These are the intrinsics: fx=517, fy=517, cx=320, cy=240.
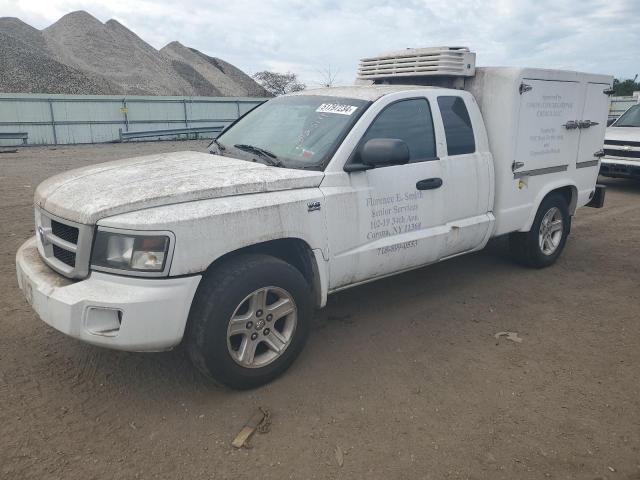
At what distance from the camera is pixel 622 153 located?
33.2ft

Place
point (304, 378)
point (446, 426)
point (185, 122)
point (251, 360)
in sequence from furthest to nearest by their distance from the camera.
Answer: point (185, 122) < point (304, 378) < point (251, 360) < point (446, 426)

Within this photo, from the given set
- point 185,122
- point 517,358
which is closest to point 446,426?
point 517,358

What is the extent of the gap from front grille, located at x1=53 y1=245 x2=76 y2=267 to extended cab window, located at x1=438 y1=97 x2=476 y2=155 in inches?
115

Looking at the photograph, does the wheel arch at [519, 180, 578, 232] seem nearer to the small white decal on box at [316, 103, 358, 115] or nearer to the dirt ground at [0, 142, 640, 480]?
Result: the dirt ground at [0, 142, 640, 480]

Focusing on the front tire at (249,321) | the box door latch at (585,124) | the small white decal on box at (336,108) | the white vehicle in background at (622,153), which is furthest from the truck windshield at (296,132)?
the white vehicle in background at (622,153)

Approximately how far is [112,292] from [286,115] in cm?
211

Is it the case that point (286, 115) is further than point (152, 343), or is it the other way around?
point (286, 115)

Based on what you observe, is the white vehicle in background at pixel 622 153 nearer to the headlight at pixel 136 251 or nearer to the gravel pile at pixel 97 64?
the headlight at pixel 136 251

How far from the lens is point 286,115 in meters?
4.16

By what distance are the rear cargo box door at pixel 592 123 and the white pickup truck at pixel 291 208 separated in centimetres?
19

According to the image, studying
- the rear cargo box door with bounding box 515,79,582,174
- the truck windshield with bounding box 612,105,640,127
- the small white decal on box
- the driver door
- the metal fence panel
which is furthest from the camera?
the metal fence panel

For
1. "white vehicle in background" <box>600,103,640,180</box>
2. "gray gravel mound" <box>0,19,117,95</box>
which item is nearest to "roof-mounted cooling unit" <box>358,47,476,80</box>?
"white vehicle in background" <box>600,103,640,180</box>

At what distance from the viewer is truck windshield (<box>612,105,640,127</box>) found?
36.1 ft

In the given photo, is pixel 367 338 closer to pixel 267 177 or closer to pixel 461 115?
pixel 267 177
